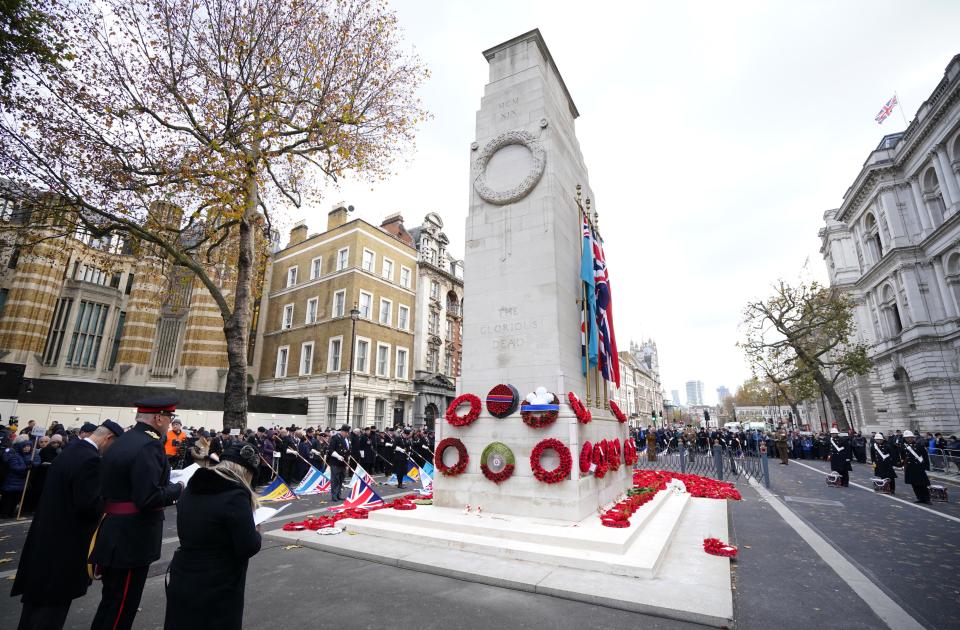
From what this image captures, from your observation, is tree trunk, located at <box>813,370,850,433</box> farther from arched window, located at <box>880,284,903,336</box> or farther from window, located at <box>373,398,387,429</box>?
window, located at <box>373,398,387,429</box>

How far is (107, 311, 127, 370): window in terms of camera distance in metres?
29.9

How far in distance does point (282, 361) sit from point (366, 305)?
893cm

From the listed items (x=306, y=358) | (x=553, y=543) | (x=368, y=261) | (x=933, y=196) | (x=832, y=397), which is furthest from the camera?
(x=368, y=261)

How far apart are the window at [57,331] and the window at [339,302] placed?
54.5 feet

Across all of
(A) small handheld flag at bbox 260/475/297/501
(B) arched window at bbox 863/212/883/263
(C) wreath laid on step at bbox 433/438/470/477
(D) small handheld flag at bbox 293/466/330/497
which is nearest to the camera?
(C) wreath laid on step at bbox 433/438/470/477

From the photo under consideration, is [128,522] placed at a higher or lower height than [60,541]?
higher

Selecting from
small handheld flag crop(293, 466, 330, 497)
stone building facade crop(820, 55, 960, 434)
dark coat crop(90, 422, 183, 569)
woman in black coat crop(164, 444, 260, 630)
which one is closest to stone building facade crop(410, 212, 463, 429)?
small handheld flag crop(293, 466, 330, 497)

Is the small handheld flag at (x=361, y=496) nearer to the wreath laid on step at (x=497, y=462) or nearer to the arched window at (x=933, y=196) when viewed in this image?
the wreath laid on step at (x=497, y=462)

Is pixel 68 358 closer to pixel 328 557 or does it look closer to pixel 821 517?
pixel 328 557

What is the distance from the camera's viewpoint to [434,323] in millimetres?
38281

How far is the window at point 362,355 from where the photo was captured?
30.8 meters

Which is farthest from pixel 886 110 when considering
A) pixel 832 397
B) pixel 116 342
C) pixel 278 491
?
pixel 116 342

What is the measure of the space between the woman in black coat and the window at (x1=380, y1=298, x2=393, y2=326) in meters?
31.0

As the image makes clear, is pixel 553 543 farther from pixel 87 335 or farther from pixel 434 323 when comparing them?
pixel 87 335
